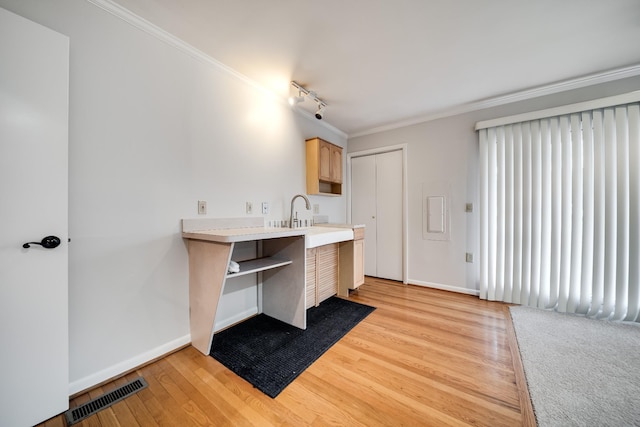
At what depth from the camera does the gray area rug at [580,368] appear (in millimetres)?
1230

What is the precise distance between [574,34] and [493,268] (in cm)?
229

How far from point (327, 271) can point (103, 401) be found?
2081 millimetres

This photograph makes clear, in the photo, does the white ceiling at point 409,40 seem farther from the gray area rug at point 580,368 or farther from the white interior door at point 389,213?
the gray area rug at point 580,368

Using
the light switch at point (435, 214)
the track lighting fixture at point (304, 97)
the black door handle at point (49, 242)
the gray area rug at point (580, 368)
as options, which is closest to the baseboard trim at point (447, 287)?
the gray area rug at point (580, 368)

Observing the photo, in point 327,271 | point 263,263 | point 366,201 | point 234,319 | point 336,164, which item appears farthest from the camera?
point 366,201

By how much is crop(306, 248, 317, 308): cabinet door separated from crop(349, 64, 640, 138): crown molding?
238cm

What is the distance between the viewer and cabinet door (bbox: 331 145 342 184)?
3410 millimetres

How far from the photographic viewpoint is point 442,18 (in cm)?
161

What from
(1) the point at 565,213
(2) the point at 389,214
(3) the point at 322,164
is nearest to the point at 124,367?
(3) the point at 322,164

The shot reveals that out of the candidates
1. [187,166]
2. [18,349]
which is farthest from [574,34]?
[18,349]

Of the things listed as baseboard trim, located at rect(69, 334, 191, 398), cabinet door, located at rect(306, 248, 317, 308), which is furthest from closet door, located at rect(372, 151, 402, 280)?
baseboard trim, located at rect(69, 334, 191, 398)

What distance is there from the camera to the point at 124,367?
1.54 m

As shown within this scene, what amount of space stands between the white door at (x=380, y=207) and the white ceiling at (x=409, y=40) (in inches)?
49.8

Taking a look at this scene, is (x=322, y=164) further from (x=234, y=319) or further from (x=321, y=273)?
(x=234, y=319)
